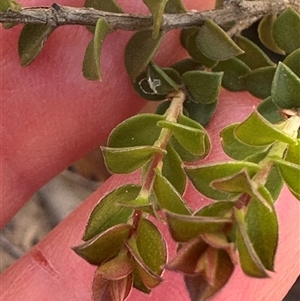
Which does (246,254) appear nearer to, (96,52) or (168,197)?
(168,197)

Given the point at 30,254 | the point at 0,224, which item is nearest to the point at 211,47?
the point at 30,254

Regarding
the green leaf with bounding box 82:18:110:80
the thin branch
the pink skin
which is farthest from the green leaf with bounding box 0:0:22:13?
the pink skin

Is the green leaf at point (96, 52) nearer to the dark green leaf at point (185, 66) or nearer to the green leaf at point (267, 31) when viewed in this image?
the dark green leaf at point (185, 66)

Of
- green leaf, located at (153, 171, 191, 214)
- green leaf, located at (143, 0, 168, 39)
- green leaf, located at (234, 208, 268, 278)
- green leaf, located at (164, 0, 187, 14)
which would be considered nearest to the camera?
green leaf, located at (234, 208, 268, 278)

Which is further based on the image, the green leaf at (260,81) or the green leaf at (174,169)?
the green leaf at (260,81)

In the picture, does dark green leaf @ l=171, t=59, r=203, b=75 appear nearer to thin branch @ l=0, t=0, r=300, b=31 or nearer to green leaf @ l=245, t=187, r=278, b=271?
thin branch @ l=0, t=0, r=300, b=31

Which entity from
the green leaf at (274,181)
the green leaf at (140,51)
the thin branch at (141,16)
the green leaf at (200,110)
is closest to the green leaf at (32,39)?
the thin branch at (141,16)
